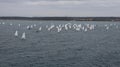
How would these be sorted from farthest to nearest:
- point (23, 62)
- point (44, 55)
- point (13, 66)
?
point (44, 55) < point (23, 62) < point (13, 66)

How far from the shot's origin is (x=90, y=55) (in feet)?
98.6

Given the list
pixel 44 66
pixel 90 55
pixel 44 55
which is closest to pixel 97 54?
pixel 90 55

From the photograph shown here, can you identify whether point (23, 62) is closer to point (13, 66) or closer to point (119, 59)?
point (13, 66)

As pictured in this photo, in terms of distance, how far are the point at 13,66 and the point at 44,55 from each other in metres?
6.57

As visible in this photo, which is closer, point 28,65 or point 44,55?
point 28,65

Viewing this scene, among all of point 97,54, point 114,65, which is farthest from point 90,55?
point 114,65

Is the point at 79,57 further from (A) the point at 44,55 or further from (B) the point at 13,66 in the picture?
(B) the point at 13,66

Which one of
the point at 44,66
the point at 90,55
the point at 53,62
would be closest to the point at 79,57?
the point at 90,55

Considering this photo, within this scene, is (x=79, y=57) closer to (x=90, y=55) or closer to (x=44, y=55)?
(x=90, y=55)

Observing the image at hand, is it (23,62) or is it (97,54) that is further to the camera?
(97,54)

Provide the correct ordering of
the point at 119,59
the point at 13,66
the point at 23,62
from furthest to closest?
the point at 119,59 → the point at 23,62 → the point at 13,66

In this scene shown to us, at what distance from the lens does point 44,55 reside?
30.0 meters

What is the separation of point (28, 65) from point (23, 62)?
1523 millimetres

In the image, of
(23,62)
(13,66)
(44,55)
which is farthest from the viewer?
(44,55)
